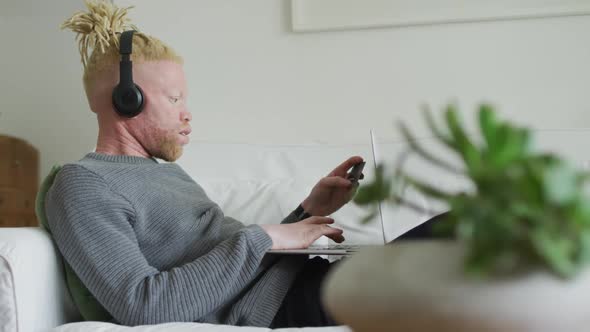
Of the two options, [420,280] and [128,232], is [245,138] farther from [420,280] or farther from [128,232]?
[420,280]

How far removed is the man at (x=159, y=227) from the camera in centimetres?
112

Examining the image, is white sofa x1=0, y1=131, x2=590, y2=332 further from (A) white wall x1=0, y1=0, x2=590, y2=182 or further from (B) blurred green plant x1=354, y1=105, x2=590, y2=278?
(B) blurred green plant x1=354, y1=105, x2=590, y2=278

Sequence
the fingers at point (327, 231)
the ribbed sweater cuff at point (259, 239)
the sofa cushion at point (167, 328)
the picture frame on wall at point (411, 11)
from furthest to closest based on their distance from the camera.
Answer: the picture frame on wall at point (411, 11), the fingers at point (327, 231), the ribbed sweater cuff at point (259, 239), the sofa cushion at point (167, 328)

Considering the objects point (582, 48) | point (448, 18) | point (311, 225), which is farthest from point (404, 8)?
point (311, 225)

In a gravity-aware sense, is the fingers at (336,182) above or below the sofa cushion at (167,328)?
above

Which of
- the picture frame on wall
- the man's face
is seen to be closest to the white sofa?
the man's face

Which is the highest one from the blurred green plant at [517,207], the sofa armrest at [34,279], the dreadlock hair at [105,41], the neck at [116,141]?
the dreadlock hair at [105,41]

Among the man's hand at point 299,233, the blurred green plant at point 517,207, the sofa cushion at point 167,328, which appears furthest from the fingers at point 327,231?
the blurred green plant at point 517,207

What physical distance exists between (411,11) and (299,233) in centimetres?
89

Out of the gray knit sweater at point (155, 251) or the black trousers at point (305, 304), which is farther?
the black trousers at point (305, 304)

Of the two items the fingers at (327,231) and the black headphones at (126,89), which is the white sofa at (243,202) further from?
the black headphones at (126,89)

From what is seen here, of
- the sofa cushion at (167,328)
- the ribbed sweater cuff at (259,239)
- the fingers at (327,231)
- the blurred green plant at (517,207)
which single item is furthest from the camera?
the fingers at (327,231)

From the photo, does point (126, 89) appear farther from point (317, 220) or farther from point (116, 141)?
point (317, 220)

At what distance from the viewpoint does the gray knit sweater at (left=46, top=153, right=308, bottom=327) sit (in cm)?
111
